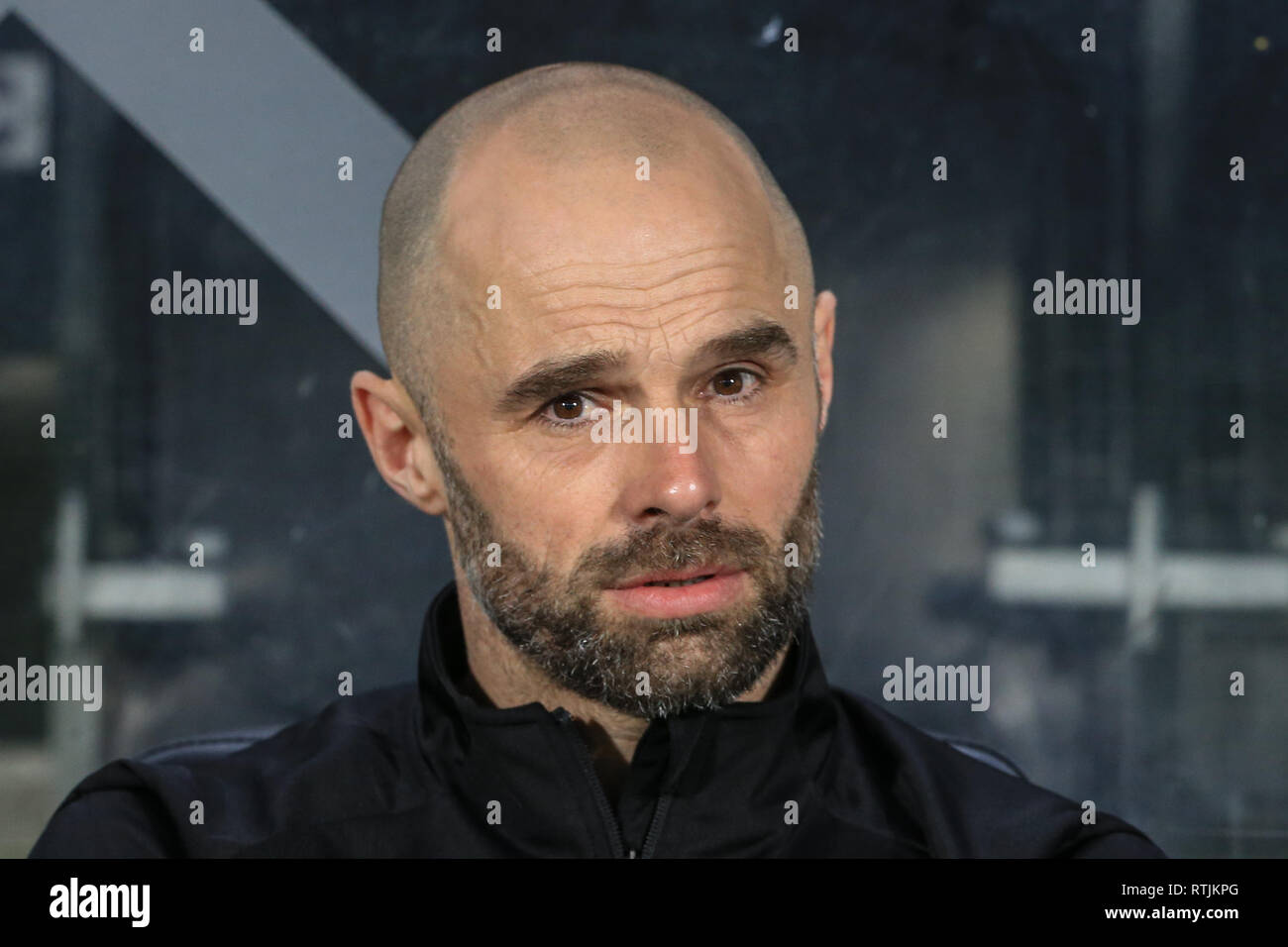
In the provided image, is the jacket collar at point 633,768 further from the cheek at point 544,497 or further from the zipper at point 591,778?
the cheek at point 544,497

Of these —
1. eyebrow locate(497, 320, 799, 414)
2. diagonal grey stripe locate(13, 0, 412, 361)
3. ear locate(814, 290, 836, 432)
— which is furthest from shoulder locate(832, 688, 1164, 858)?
diagonal grey stripe locate(13, 0, 412, 361)

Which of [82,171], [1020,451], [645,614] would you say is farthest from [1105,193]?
[82,171]

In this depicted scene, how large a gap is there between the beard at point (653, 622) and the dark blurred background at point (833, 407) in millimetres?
775

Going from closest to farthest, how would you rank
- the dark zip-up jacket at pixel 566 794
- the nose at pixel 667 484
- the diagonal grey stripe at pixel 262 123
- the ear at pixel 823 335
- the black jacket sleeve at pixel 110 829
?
1. the nose at pixel 667 484
2. the dark zip-up jacket at pixel 566 794
3. the black jacket sleeve at pixel 110 829
4. the ear at pixel 823 335
5. the diagonal grey stripe at pixel 262 123

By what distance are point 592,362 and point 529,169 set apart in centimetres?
31

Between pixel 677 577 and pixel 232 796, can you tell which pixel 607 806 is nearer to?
pixel 677 577

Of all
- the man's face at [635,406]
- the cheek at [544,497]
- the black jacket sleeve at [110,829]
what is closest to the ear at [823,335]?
the man's face at [635,406]

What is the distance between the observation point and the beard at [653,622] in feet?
5.58

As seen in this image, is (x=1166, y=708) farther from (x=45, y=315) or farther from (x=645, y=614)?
(x=45, y=315)

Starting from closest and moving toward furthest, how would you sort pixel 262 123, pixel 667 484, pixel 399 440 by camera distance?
pixel 667 484 → pixel 399 440 → pixel 262 123

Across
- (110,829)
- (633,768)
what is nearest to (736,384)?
(633,768)

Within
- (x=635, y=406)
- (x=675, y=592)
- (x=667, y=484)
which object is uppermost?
(x=635, y=406)

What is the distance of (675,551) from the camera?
1672mm

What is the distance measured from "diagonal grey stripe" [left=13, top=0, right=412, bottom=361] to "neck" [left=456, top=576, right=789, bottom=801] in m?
0.82
